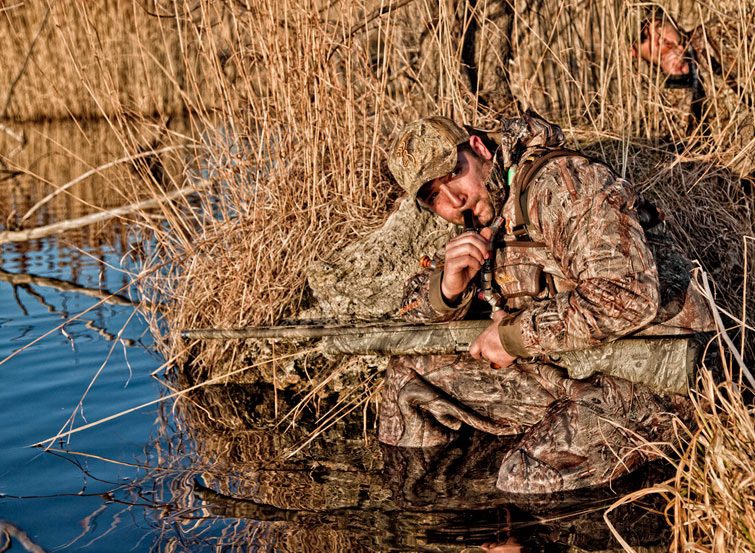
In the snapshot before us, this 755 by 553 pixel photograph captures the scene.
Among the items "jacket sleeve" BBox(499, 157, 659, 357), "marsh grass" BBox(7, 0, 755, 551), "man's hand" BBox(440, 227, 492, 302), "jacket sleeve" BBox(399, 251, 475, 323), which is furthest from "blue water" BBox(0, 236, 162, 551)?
"jacket sleeve" BBox(499, 157, 659, 357)

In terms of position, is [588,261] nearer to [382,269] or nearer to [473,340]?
[473,340]

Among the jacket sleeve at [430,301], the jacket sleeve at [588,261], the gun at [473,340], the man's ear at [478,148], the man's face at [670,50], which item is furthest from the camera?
the man's face at [670,50]

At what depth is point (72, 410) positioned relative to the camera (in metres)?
5.34

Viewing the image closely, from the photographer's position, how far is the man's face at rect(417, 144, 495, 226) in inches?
162

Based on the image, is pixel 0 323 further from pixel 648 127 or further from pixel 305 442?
pixel 648 127

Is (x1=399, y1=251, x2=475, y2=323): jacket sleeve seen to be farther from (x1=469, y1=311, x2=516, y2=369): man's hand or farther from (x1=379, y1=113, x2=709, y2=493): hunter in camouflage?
(x1=469, y1=311, x2=516, y2=369): man's hand

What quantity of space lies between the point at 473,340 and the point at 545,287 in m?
0.38

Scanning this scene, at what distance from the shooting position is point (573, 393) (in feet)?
13.5

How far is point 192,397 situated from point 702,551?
3.29m

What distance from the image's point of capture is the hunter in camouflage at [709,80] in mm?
5770

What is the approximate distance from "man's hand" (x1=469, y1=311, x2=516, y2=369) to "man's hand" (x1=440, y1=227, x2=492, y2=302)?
209mm

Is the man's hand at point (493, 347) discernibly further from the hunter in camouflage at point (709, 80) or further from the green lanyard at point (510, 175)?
the hunter in camouflage at point (709, 80)

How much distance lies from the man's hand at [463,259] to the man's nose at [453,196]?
124 millimetres

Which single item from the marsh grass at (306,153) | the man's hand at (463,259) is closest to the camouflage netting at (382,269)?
the marsh grass at (306,153)
